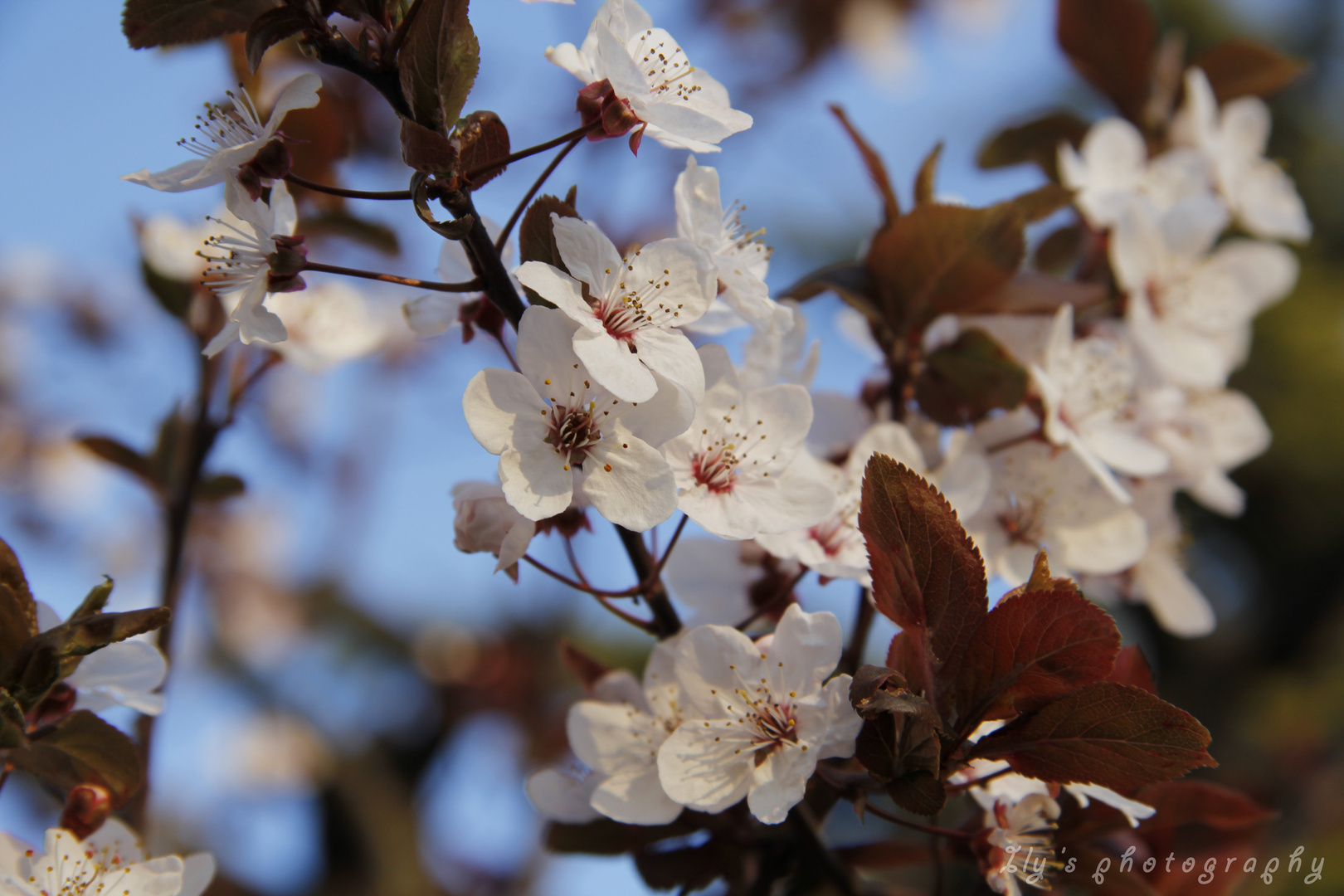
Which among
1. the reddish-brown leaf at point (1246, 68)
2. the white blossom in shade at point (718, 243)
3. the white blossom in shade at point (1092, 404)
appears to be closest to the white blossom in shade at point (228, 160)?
the white blossom in shade at point (718, 243)

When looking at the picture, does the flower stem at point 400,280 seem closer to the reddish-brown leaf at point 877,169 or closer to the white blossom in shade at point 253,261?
the white blossom in shade at point 253,261

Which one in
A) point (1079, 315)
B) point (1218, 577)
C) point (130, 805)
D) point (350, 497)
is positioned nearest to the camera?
point (130, 805)

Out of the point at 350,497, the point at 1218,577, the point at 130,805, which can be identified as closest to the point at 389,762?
the point at 350,497

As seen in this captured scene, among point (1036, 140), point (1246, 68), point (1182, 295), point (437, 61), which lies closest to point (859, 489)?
point (437, 61)

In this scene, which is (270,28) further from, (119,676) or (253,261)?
(119,676)

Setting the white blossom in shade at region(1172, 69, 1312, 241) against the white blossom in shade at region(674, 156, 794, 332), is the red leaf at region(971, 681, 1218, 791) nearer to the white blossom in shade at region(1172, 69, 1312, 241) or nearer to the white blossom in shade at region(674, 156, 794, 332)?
the white blossom in shade at region(674, 156, 794, 332)

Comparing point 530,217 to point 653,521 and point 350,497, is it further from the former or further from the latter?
point 350,497

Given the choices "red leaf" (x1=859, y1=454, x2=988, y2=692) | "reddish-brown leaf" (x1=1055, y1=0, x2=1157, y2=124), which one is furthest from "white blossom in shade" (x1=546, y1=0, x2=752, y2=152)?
"reddish-brown leaf" (x1=1055, y1=0, x2=1157, y2=124)

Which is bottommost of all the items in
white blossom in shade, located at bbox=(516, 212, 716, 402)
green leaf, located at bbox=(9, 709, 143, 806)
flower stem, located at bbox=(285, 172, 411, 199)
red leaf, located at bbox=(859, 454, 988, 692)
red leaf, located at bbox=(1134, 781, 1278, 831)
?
red leaf, located at bbox=(1134, 781, 1278, 831)

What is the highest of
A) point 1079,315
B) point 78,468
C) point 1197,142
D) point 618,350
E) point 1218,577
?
point 618,350
